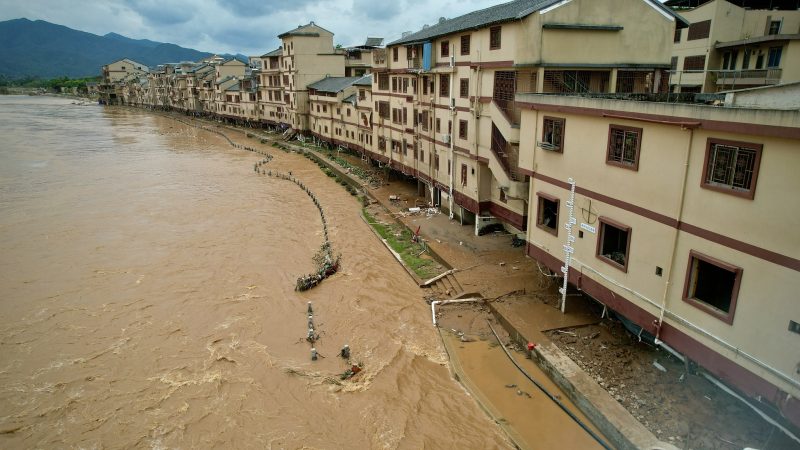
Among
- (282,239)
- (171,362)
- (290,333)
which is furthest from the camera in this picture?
(282,239)

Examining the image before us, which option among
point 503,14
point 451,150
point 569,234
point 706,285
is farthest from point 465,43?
point 706,285

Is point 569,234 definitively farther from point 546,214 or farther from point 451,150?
point 451,150

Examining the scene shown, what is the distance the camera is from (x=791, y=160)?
367 inches

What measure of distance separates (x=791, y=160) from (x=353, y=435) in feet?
40.3

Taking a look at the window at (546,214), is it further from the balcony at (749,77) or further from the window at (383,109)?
the window at (383,109)

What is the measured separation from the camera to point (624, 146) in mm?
13414

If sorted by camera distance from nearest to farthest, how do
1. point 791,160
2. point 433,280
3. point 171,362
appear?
point 791,160, point 171,362, point 433,280

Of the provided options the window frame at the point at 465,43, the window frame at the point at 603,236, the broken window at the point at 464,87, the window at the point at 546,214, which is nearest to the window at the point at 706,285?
the window frame at the point at 603,236

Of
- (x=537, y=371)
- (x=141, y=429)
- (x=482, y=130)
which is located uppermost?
(x=482, y=130)

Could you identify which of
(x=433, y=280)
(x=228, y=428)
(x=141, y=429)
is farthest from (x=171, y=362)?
(x=433, y=280)

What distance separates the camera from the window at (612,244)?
14.0 meters

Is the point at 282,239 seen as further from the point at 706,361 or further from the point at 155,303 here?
the point at 706,361

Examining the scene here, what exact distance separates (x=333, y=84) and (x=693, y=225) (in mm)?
48782

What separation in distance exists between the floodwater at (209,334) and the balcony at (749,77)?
80.7ft
